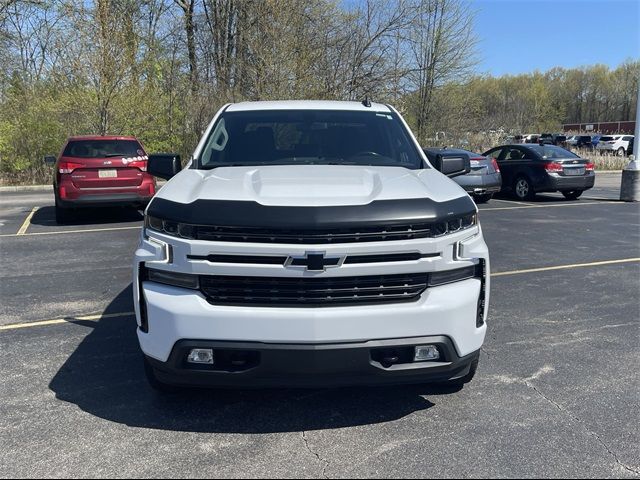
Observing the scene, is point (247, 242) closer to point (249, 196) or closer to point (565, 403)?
point (249, 196)

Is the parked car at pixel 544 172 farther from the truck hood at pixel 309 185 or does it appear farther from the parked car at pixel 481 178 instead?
the truck hood at pixel 309 185

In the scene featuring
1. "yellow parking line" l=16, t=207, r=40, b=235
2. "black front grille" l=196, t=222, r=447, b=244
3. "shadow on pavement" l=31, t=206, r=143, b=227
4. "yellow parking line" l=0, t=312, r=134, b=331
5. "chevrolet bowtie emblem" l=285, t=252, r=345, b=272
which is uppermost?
"black front grille" l=196, t=222, r=447, b=244

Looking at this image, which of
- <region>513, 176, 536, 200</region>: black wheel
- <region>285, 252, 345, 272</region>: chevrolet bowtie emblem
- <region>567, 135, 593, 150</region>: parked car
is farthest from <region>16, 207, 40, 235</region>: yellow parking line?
<region>567, 135, 593, 150</region>: parked car

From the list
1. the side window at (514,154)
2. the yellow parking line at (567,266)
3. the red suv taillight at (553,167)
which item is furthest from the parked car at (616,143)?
the yellow parking line at (567,266)

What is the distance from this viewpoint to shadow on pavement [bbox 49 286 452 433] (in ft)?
10.4

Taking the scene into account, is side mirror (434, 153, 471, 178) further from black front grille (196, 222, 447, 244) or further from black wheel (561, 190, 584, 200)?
black wheel (561, 190, 584, 200)

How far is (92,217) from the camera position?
11.7 metres

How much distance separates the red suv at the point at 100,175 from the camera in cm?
1011

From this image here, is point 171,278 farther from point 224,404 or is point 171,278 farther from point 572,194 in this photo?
point 572,194

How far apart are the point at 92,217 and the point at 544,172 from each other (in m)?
11.3

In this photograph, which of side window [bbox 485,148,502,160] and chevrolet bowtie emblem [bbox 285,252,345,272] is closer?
chevrolet bowtie emblem [bbox 285,252,345,272]

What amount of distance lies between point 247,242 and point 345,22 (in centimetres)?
2085

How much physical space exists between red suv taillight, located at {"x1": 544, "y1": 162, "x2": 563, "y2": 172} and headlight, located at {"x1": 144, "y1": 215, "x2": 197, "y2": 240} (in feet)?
44.0

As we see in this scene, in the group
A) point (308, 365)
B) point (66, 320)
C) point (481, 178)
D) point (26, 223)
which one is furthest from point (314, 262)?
point (481, 178)
